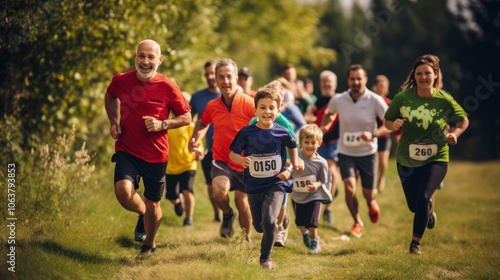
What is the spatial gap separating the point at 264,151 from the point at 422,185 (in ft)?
6.66

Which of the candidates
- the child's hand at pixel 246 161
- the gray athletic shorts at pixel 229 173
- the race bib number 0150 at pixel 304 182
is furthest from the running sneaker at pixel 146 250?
the race bib number 0150 at pixel 304 182

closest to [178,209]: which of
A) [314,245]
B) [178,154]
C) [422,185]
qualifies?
[178,154]

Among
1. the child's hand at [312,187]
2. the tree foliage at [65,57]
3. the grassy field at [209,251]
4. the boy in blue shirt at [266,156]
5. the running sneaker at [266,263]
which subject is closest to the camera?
the grassy field at [209,251]

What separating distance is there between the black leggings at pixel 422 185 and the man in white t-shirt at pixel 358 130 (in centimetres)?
130

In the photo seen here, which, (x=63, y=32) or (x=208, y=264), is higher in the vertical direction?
(x=63, y=32)

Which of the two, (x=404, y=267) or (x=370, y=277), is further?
(x=404, y=267)

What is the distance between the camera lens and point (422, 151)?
7422 mm

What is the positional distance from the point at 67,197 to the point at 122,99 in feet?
7.37

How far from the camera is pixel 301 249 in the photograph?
7.79 meters

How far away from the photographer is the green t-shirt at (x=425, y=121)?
7.38m

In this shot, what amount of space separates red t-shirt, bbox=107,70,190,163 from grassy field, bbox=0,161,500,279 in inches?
44.9

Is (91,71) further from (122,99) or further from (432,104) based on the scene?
(432,104)

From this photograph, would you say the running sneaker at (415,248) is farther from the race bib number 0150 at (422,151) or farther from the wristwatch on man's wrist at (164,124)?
the wristwatch on man's wrist at (164,124)

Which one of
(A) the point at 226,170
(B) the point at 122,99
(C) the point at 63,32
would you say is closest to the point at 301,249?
(A) the point at 226,170
